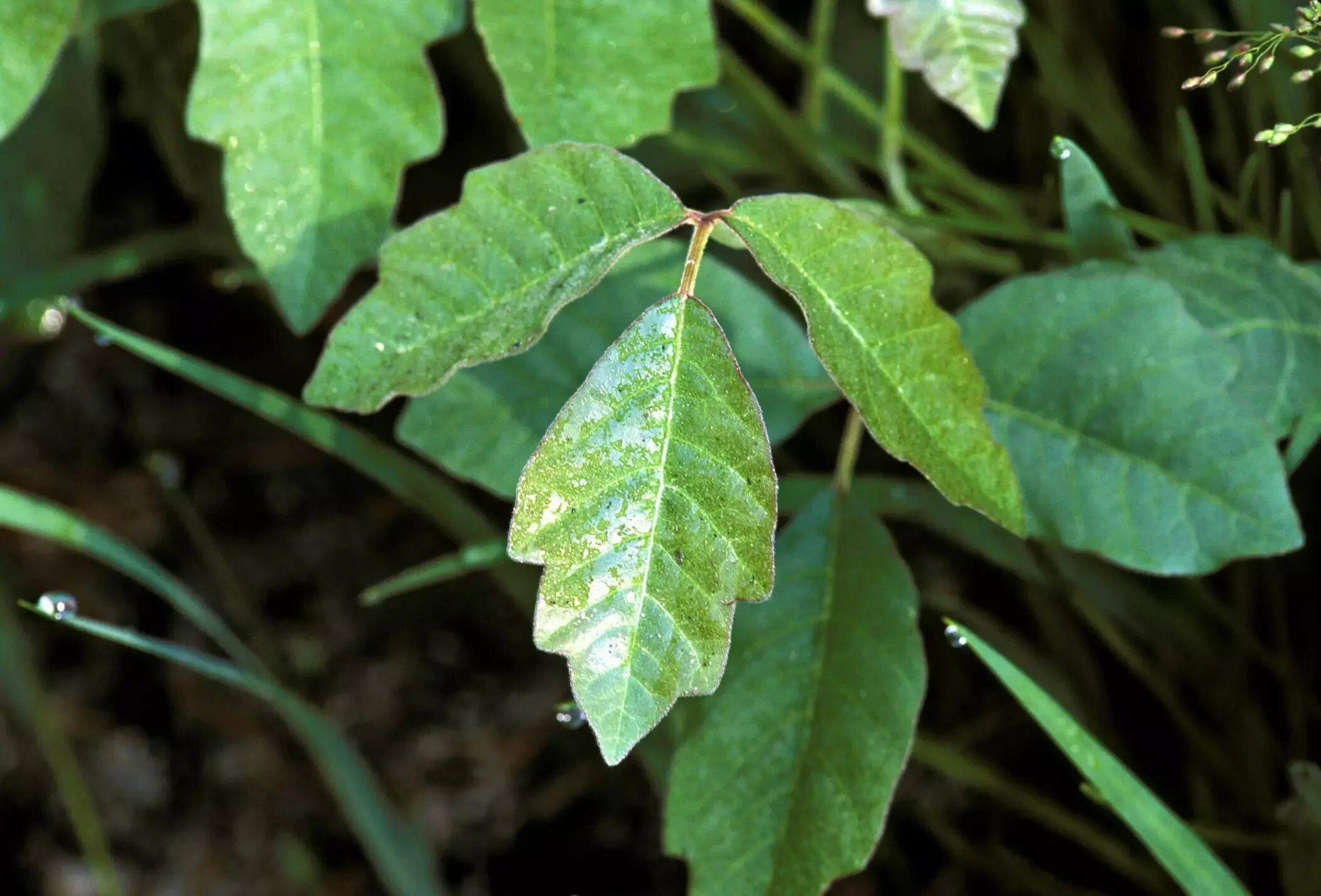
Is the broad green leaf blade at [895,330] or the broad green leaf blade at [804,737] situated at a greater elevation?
the broad green leaf blade at [895,330]

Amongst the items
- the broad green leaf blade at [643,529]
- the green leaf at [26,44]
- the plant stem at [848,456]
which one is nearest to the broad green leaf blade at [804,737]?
the plant stem at [848,456]

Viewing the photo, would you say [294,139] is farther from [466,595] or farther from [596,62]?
[466,595]

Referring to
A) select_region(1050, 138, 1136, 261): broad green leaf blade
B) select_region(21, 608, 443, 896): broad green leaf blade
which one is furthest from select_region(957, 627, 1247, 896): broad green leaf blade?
select_region(21, 608, 443, 896): broad green leaf blade

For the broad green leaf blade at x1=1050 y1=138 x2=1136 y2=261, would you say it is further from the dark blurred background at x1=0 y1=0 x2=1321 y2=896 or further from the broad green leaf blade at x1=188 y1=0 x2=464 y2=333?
the broad green leaf blade at x1=188 y1=0 x2=464 y2=333

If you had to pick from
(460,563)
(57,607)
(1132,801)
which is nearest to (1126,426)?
(1132,801)

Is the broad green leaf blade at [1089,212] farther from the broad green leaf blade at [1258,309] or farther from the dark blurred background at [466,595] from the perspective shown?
the dark blurred background at [466,595]

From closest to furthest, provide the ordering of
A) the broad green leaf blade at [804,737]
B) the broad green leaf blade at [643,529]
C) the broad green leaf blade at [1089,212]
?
1. the broad green leaf blade at [643,529]
2. the broad green leaf blade at [804,737]
3. the broad green leaf blade at [1089,212]

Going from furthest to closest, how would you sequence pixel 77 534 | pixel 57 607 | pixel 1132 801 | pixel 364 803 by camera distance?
pixel 364 803 → pixel 77 534 → pixel 57 607 → pixel 1132 801
